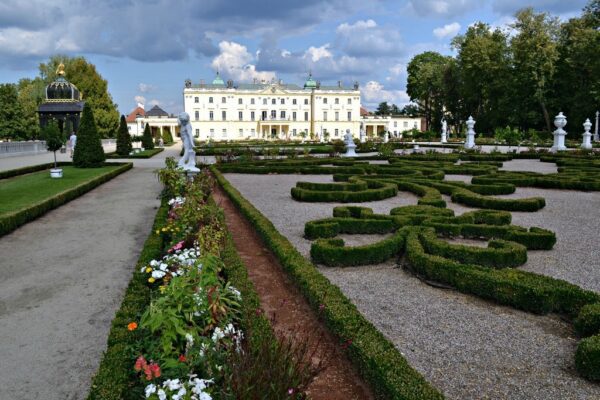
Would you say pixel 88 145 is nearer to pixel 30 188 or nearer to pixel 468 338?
pixel 30 188

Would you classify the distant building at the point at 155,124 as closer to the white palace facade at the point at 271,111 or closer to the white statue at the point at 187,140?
the white palace facade at the point at 271,111

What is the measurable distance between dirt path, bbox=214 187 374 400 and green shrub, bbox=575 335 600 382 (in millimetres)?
1201

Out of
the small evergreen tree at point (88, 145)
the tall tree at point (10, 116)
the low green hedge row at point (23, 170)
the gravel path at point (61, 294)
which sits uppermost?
the tall tree at point (10, 116)

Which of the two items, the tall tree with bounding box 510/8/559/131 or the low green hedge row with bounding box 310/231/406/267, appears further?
the tall tree with bounding box 510/8/559/131

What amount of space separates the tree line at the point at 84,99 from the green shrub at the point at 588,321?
41.4 meters

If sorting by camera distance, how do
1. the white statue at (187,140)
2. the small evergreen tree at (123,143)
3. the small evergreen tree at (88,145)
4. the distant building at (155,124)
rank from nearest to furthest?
the white statue at (187,140) < the small evergreen tree at (88,145) < the small evergreen tree at (123,143) < the distant building at (155,124)

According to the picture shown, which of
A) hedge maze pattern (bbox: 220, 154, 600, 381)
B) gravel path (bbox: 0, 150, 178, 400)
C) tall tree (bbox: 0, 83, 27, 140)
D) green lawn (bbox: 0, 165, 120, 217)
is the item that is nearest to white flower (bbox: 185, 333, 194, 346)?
gravel path (bbox: 0, 150, 178, 400)

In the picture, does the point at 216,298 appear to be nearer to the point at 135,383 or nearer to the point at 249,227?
the point at 135,383

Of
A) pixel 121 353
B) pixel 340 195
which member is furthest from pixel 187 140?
pixel 121 353

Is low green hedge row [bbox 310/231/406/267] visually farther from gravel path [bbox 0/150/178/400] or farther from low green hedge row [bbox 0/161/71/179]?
low green hedge row [bbox 0/161/71/179]

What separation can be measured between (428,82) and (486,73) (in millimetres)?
12071

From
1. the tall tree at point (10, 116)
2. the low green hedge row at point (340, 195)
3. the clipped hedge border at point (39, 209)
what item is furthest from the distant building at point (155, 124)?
the low green hedge row at point (340, 195)

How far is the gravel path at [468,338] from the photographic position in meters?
2.71

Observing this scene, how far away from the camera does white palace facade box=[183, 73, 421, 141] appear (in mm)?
69875
